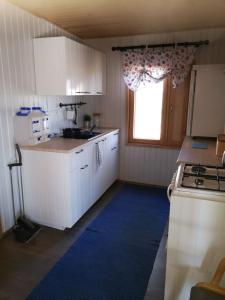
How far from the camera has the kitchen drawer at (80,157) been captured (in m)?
2.45

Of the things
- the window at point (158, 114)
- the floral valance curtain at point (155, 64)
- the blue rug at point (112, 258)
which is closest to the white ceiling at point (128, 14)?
the floral valance curtain at point (155, 64)

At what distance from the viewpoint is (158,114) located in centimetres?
364

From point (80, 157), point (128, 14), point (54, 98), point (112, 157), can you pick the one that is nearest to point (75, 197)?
point (80, 157)

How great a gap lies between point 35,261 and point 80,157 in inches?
42.9

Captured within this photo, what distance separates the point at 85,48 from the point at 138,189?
2179 mm

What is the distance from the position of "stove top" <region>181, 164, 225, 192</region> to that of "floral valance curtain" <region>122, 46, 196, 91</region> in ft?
6.32

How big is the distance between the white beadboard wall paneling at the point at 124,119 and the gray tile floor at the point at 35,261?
57.5 inches

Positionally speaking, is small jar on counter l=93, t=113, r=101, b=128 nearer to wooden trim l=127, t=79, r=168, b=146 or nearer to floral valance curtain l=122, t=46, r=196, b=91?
wooden trim l=127, t=79, r=168, b=146

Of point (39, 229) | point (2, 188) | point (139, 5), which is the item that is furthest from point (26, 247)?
point (139, 5)

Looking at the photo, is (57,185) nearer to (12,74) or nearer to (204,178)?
(12,74)

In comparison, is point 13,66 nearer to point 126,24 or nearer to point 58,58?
point 58,58

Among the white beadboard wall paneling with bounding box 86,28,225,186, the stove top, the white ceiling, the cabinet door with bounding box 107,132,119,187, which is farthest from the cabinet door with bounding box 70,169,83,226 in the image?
the white ceiling

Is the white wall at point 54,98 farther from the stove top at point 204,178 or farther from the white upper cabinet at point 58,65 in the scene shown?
the stove top at point 204,178

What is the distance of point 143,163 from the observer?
384 centimetres
